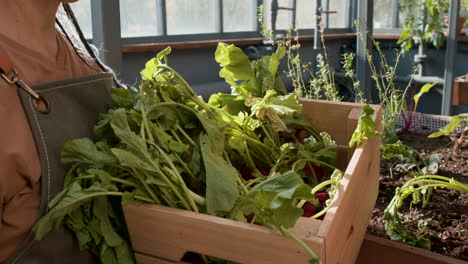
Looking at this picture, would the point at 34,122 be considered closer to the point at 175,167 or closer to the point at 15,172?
the point at 15,172

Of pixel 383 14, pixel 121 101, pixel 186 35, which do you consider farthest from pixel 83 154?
pixel 383 14

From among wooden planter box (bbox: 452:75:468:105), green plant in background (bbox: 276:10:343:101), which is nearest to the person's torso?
green plant in background (bbox: 276:10:343:101)

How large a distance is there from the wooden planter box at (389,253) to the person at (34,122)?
0.58 meters

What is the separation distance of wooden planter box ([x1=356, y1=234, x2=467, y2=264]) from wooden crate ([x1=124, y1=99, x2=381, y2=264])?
25cm

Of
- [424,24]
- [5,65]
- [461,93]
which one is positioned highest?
[424,24]

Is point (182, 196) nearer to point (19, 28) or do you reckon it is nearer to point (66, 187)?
point (66, 187)

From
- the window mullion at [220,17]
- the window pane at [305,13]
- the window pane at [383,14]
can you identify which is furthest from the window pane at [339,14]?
the window mullion at [220,17]

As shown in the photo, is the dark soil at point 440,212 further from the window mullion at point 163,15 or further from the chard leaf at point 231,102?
the window mullion at point 163,15

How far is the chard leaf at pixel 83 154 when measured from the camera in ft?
2.06

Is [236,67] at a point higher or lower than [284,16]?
lower

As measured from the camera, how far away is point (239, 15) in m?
4.54

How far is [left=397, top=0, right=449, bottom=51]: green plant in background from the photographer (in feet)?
16.9

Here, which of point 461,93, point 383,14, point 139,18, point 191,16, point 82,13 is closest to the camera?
point 461,93

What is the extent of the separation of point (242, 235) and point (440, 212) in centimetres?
82
